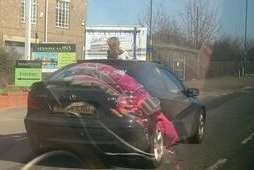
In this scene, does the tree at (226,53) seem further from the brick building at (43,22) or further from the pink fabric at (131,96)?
the pink fabric at (131,96)

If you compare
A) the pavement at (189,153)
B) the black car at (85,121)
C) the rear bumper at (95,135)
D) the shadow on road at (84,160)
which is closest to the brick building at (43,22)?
the pavement at (189,153)

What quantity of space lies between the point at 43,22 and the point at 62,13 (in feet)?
10.1

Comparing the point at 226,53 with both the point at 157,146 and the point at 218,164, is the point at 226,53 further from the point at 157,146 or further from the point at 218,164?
the point at 157,146

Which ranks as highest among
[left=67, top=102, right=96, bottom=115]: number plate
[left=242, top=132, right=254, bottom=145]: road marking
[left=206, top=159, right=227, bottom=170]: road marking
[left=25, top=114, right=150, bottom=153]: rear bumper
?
[left=67, top=102, right=96, bottom=115]: number plate

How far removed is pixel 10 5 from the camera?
147ft

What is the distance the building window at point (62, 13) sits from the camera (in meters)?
50.3

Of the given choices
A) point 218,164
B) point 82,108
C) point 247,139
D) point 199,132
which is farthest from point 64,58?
point 82,108

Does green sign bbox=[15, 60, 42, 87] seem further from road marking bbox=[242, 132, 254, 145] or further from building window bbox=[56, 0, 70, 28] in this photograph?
building window bbox=[56, 0, 70, 28]

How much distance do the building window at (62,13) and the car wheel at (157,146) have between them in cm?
4066

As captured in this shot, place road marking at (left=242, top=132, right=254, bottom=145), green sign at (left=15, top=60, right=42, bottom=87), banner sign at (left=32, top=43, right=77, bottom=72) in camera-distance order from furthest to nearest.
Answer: banner sign at (left=32, top=43, right=77, bottom=72) → green sign at (left=15, top=60, right=42, bottom=87) → road marking at (left=242, top=132, right=254, bottom=145)

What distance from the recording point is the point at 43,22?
4819 centimetres

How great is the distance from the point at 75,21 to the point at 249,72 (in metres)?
15.5

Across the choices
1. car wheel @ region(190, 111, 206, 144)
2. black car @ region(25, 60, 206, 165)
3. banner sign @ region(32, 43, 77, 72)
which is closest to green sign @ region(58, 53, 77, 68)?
banner sign @ region(32, 43, 77, 72)

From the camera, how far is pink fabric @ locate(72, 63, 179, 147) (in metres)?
9.59
